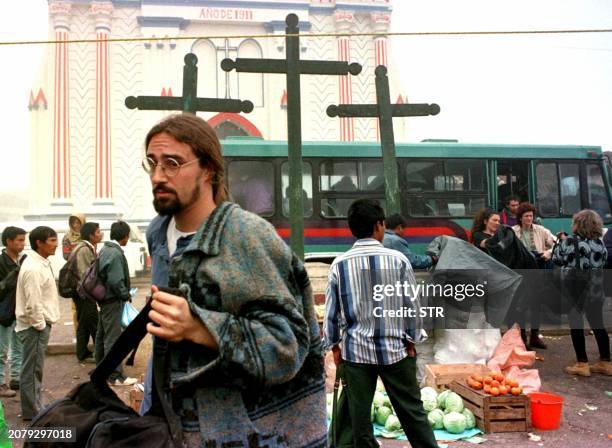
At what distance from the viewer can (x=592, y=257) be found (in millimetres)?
5555

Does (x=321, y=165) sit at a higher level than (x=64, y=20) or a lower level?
lower

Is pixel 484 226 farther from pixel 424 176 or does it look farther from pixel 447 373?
pixel 424 176

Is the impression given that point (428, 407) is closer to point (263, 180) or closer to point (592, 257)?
point (592, 257)

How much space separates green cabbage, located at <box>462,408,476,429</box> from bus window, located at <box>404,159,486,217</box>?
5554 mm

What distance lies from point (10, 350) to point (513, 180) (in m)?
9.03

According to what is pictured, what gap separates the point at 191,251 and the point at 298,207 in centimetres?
582

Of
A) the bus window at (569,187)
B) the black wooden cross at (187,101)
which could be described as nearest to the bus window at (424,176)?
the bus window at (569,187)

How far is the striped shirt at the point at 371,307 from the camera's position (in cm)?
292

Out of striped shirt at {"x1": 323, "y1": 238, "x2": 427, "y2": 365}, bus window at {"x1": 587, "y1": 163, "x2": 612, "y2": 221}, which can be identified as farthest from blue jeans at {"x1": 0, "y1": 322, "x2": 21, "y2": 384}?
bus window at {"x1": 587, "y1": 163, "x2": 612, "y2": 221}

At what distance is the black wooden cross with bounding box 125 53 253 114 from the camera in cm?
765

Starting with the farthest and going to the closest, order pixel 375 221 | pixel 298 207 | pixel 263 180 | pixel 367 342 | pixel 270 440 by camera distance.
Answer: pixel 263 180 < pixel 298 207 < pixel 375 221 < pixel 367 342 < pixel 270 440

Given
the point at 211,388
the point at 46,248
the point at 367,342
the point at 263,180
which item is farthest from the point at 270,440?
the point at 263,180

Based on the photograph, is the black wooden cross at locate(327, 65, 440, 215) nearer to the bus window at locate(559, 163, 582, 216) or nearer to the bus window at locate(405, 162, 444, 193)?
the bus window at locate(405, 162, 444, 193)

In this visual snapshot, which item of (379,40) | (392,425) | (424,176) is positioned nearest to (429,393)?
(392,425)
